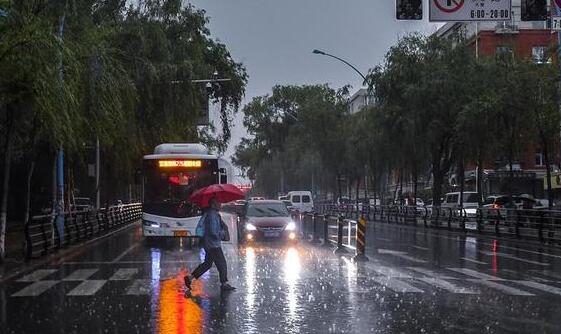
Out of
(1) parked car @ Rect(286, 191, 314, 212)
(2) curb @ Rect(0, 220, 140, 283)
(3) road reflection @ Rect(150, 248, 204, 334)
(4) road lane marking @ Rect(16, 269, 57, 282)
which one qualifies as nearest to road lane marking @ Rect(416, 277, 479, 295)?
(3) road reflection @ Rect(150, 248, 204, 334)

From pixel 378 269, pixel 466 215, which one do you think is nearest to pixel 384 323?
pixel 378 269

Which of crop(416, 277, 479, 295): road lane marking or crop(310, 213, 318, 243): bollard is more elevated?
crop(310, 213, 318, 243): bollard

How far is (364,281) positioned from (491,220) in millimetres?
19484

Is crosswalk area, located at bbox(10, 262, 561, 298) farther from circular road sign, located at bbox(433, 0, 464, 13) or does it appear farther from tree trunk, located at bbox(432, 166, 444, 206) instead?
tree trunk, located at bbox(432, 166, 444, 206)

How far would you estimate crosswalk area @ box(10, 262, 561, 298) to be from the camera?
13.2 meters

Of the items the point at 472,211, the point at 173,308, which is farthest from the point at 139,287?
the point at 472,211

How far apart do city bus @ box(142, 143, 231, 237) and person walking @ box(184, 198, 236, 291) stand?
10673 millimetres

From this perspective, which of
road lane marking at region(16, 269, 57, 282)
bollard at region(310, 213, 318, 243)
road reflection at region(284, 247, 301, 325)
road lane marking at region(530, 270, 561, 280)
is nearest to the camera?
road reflection at region(284, 247, 301, 325)

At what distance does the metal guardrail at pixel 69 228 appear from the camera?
803 inches

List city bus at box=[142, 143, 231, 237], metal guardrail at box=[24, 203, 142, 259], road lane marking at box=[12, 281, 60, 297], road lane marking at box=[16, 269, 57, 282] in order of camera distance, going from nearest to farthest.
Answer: road lane marking at box=[12, 281, 60, 297], road lane marking at box=[16, 269, 57, 282], metal guardrail at box=[24, 203, 142, 259], city bus at box=[142, 143, 231, 237]

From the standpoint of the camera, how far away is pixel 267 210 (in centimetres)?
2589

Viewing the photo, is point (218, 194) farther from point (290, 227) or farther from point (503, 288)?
point (290, 227)

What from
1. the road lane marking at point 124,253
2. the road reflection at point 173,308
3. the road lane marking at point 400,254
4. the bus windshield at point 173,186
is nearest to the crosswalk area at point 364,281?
the road reflection at point 173,308

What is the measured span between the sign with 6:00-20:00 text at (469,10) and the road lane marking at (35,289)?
942 centimetres
